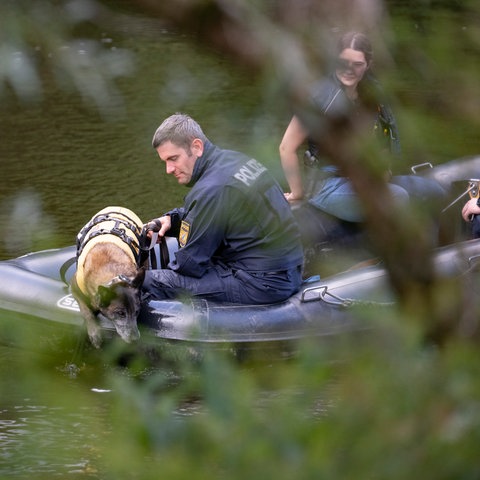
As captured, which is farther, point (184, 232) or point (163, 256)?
point (163, 256)

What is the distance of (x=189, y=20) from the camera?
51.6 inches

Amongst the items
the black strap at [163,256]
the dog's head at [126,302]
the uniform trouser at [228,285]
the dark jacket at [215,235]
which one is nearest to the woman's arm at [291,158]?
the dog's head at [126,302]

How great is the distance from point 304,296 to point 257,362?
3887mm

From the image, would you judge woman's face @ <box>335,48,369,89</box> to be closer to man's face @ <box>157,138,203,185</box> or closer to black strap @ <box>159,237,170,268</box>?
man's face @ <box>157,138,203,185</box>

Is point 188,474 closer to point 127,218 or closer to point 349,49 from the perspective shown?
point 349,49

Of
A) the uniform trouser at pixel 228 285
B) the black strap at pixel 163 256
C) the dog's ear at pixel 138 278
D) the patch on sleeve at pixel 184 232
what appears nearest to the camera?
the dog's ear at pixel 138 278

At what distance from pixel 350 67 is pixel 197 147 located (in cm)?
415

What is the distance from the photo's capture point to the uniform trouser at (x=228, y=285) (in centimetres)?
584

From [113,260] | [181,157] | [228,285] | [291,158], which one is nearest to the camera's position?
[291,158]

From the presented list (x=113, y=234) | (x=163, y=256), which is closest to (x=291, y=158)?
(x=113, y=234)

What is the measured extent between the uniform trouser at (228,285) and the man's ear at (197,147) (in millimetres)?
606

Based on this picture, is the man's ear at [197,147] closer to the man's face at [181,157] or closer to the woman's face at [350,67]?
the man's face at [181,157]

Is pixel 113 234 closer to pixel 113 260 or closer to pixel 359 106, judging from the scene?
pixel 113 260

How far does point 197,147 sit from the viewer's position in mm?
5652
